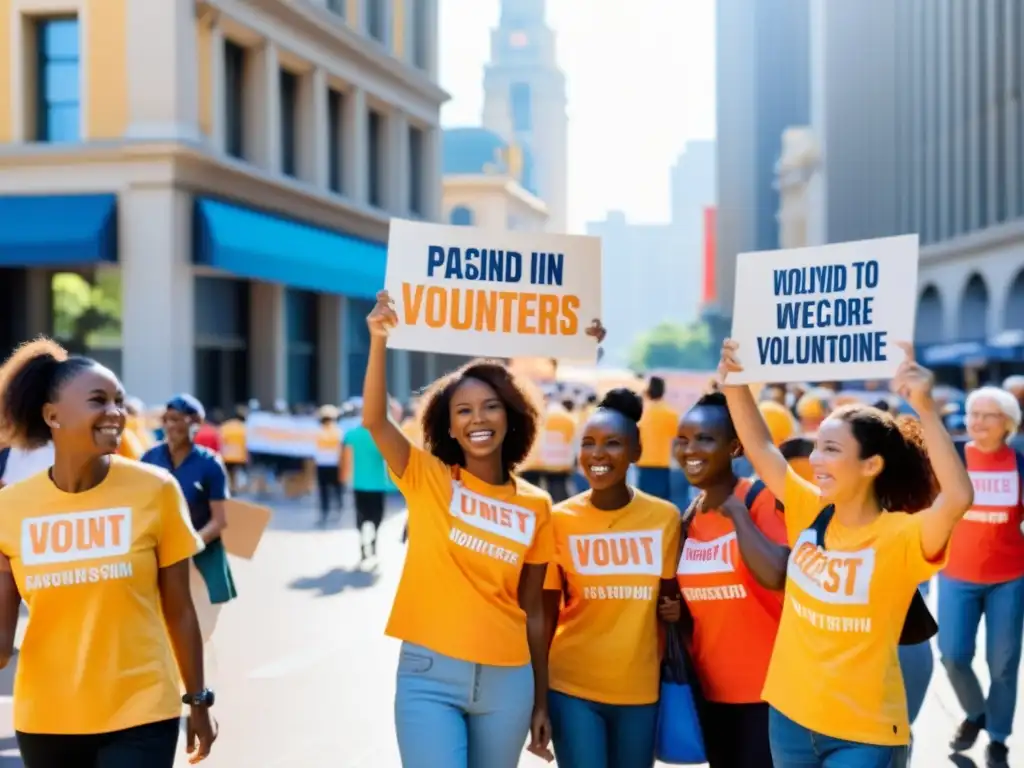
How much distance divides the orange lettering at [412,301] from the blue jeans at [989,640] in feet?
11.1

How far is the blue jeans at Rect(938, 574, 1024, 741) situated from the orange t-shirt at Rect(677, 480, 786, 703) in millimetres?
2881

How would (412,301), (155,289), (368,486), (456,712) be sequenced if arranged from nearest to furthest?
1. (456,712)
2. (412,301)
3. (368,486)
4. (155,289)

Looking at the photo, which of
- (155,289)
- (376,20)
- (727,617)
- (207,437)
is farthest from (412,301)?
(376,20)

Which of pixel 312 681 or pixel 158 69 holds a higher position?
pixel 158 69

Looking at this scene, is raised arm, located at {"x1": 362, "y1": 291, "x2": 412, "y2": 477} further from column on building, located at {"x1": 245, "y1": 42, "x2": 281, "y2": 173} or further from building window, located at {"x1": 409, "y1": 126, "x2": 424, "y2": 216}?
building window, located at {"x1": 409, "y1": 126, "x2": 424, "y2": 216}

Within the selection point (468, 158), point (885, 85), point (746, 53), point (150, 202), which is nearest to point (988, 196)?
point (885, 85)

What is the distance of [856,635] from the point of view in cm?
397

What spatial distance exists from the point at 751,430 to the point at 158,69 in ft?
80.1

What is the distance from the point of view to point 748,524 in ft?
14.8

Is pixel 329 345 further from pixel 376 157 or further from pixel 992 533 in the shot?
pixel 992 533

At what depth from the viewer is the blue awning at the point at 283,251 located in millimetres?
27672

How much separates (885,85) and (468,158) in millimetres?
27014

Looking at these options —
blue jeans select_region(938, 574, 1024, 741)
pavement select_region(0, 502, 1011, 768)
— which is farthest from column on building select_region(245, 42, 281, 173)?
blue jeans select_region(938, 574, 1024, 741)

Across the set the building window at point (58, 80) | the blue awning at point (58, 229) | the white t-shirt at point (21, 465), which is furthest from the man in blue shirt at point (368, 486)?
the building window at point (58, 80)
